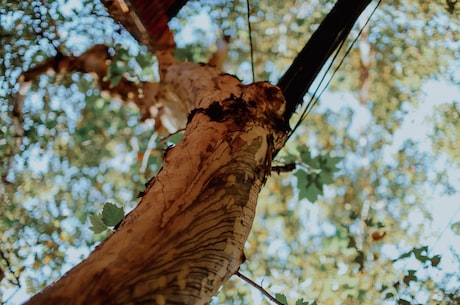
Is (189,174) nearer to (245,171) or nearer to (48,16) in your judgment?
(245,171)

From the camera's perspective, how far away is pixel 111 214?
1.66 meters

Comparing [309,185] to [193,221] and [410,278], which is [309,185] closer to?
[410,278]

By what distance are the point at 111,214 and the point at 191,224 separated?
657mm

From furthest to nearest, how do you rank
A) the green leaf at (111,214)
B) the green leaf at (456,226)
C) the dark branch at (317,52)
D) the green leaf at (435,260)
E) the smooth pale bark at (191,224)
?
the green leaf at (456,226), the green leaf at (435,260), the dark branch at (317,52), the green leaf at (111,214), the smooth pale bark at (191,224)

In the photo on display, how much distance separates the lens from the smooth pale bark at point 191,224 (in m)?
0.93

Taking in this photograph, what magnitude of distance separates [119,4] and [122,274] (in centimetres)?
255

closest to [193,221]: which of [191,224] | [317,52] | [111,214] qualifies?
[191,224]

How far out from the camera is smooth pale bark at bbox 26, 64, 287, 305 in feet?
3.04

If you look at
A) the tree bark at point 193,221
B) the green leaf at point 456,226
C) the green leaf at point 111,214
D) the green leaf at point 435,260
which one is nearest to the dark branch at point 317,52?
the tree bark at point 193,221

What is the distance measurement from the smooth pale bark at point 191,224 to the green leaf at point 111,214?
1.10 ft

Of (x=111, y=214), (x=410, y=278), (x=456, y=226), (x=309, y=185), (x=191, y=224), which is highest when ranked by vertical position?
(x=456, y=226)

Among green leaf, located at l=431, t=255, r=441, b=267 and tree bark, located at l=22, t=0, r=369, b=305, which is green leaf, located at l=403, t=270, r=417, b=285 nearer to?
green leaf, located at l=431, t=255, r=441, b=267

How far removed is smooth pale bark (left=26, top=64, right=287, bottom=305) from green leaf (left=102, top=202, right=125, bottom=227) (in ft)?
1.10

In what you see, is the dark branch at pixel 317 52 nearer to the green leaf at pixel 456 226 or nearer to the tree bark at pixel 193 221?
the tree bark at pixel 193 221
